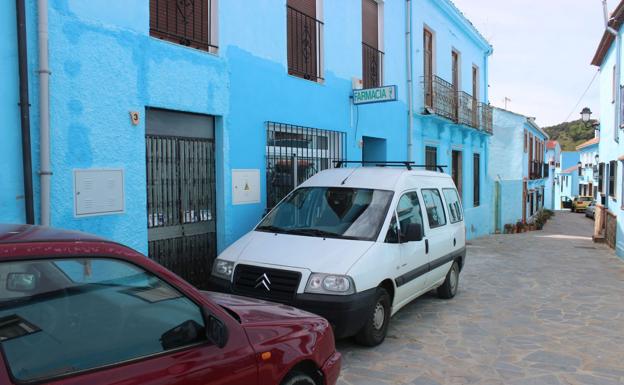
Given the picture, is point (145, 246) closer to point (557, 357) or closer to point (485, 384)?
point (485, 384)

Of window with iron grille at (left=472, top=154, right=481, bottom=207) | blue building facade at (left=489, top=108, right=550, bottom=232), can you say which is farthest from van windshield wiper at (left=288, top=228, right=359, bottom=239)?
blue building facade at (left=489, top=108, right=550, bottom=232)

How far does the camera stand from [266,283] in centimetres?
493

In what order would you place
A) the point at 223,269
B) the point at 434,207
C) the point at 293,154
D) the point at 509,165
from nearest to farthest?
the point at 223,269 → the point at 434,207 → the point at 293,154 → the point at 509,165

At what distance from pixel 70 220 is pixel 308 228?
2475 millimetres

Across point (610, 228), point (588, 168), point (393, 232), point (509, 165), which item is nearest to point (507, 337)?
point (393, 232)

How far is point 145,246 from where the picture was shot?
19.4 ft

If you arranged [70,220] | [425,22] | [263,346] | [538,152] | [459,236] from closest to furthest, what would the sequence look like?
1. [263,346]
2. [70,220]
3. [459,236]
4. [425,22]
5. [538,152]

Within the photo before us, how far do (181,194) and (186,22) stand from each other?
2263 mm

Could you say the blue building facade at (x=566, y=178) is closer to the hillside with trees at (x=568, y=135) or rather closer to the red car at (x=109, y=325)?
the hillside with trees at (x=568, y=135)

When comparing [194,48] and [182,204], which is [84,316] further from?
[194,48]

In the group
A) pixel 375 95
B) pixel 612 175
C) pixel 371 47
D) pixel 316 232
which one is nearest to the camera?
pixel 316 232

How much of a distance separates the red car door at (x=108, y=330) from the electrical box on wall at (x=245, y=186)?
15.1 feet

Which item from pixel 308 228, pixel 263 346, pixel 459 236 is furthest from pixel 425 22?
pixel 263 346

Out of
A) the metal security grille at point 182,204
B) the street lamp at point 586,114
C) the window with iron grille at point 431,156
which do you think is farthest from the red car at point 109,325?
the street lamp at point 586,114
